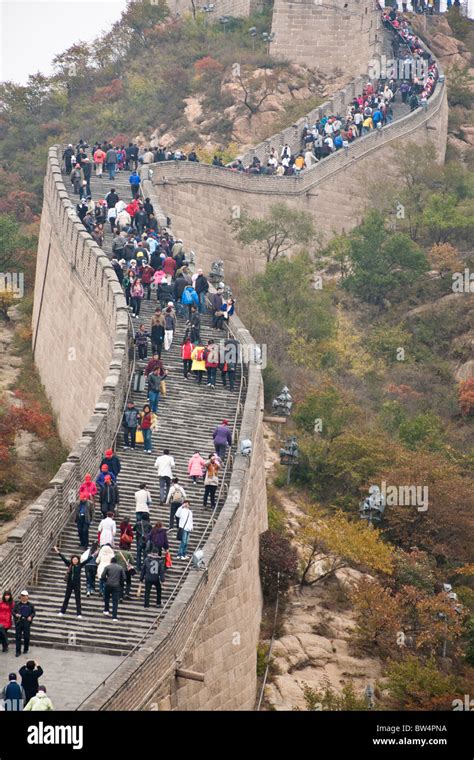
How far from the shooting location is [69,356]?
51500mm

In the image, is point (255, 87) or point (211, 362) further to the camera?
point (255, 87)

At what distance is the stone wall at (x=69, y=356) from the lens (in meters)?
34.9

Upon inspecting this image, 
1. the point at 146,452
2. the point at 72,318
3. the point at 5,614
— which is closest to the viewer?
the point at 5,614

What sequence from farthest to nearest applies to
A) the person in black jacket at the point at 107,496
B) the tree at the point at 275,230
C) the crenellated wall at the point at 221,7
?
the crenellated wall at the point at 221,7
the tree at the point at 275,230
the person in black jacket at the point at 107,496

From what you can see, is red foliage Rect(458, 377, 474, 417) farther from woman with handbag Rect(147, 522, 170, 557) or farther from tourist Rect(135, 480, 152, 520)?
woman with handbag Rect(147, 522, 170, 557)

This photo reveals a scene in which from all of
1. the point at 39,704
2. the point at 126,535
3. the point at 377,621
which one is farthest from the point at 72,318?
the point at 39,704

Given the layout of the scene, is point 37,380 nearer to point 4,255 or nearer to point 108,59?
point 4,255

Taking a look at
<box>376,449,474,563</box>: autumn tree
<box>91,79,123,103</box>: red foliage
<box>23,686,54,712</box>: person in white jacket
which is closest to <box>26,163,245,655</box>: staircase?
<box>23,686,54,712</box>: person in white jacket

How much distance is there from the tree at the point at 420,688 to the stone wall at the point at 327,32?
47.0 metres

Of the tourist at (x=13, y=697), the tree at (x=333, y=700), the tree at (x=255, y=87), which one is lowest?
the tree at (x=333, y=700)

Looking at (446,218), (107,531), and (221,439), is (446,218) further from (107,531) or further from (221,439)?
(107,531)

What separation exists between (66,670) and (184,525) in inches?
191

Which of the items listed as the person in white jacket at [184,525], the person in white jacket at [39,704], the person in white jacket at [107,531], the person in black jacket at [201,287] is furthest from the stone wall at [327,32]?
the person in white jacket at [39,704]

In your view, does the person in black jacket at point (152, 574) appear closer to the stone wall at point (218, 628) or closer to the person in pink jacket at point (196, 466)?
the stone wall at point (218, 628)
